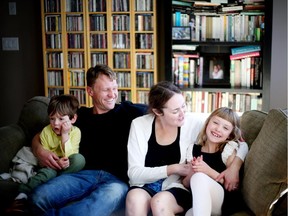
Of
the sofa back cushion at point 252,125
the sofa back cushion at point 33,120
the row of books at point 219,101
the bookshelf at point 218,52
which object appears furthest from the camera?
the row of books at point 219,101

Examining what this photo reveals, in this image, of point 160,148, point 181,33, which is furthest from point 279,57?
point 160,148

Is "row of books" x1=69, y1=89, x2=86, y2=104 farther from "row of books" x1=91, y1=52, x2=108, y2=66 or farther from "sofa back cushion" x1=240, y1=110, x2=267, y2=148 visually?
"sofa back cushion" x1=240, y1=110, x2=267, y2=148

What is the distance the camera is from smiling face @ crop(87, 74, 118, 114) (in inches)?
84.9

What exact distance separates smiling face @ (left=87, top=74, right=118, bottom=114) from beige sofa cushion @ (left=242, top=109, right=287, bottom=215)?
798 mm

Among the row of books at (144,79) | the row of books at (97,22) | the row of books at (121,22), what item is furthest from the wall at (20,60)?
the row of books at (144,79)

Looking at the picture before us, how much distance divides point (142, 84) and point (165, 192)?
7.06 ft

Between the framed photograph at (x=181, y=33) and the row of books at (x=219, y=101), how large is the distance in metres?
0.48

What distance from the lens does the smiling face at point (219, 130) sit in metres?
1.83

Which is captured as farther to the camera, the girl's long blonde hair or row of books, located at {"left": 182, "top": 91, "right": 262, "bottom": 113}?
row of books, located at {"left": 182, "top": 91, "right": 262, "bottom": 113}

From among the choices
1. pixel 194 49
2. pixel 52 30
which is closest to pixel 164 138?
pixel 194 49

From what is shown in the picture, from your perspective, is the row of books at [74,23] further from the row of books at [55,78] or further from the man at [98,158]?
the man at [98,158]

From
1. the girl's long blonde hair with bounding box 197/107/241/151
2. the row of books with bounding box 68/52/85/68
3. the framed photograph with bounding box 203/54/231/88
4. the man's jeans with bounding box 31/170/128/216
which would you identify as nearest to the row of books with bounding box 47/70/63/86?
the row of books with bounding box 68/52/85/68

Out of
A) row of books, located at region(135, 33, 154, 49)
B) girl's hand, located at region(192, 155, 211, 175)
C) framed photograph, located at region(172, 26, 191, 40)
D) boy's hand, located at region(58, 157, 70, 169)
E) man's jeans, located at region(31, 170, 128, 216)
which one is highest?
framed photograph, located at region(172, 26, 191, 40)

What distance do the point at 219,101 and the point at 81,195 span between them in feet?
6.78
